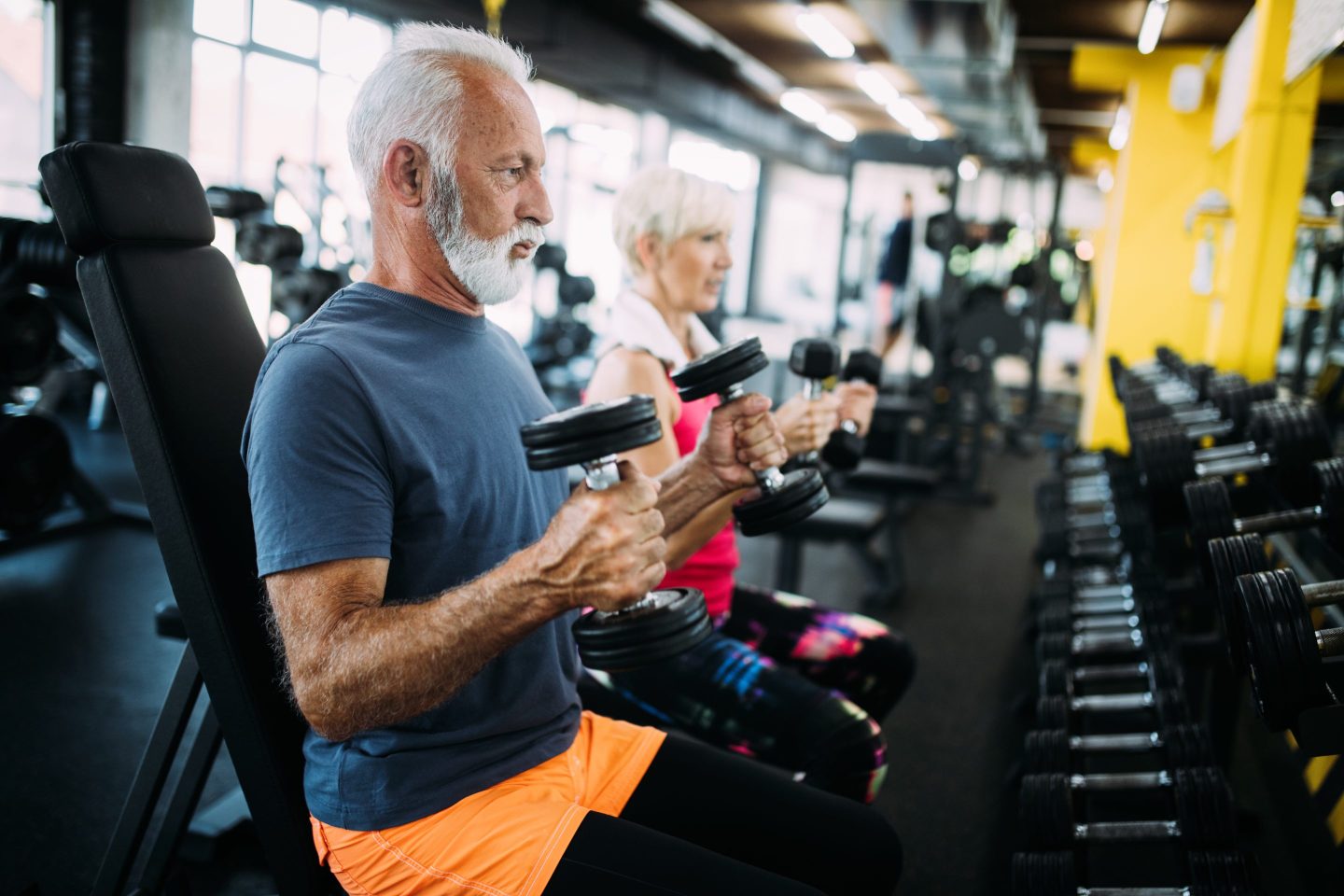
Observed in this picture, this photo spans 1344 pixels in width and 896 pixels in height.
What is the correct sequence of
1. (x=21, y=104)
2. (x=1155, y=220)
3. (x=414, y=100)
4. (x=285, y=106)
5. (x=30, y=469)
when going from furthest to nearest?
(x=285, y=106)
(x=1155, y=220)
(x=21, y=104)
(x=30, y=469)
(x=414, y=100)

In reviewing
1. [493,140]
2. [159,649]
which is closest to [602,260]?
[159,649]

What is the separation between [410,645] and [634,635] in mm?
213

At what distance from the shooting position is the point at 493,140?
110 cm

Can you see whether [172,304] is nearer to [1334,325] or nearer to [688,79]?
[1334,325]

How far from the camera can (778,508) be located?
138cm

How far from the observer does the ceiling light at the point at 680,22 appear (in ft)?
25.0

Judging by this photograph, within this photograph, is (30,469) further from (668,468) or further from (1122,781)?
(1122,781)

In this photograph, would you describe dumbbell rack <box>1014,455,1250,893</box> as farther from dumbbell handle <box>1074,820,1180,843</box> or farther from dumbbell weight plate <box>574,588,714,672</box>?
dumbbell weight plate <box>574,588,714,672</box>

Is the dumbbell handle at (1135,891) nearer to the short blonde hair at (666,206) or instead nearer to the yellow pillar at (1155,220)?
the short blonde hair at (666,206)

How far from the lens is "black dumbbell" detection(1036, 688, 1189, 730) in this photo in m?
1.82

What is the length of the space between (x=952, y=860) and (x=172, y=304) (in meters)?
1.78

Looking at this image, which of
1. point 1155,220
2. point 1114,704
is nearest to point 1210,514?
point 1114,704

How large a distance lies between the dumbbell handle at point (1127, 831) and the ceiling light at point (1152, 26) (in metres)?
4.63

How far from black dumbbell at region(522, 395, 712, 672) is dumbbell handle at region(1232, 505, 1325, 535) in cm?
92
